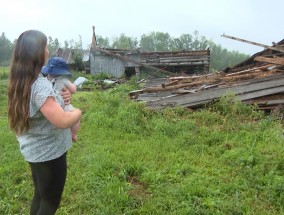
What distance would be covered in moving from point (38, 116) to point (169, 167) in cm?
291

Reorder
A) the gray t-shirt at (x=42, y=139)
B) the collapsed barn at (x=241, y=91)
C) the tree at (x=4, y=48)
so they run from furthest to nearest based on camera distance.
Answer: the tree at (x=4, y=48) → the collapsed barn at (x=241, y=91) → the gray t-shirt at (x=42, y=139)

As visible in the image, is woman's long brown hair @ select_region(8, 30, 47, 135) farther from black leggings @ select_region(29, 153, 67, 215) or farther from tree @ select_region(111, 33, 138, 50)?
tree @ select_region(111, 33, 138, 50)

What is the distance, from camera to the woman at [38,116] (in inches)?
86.3

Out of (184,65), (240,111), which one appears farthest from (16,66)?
(184,65)

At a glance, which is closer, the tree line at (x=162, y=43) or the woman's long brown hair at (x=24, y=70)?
the woman's long brown hair at (x=24, y=70)

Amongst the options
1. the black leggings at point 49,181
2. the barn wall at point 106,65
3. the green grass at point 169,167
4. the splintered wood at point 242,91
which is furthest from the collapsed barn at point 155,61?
the black leggings at point 49,181

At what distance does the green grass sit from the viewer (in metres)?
3.79

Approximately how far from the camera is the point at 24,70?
2.21 m

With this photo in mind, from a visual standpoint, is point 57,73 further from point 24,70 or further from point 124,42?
point 124,42

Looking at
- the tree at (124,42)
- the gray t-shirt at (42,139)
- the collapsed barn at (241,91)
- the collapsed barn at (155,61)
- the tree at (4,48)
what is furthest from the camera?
the tree at (124,42)

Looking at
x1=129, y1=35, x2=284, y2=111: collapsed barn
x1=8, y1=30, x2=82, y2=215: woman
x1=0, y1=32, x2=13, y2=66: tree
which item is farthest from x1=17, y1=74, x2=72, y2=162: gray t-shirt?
x1=0, y1=32, x2=13, y2=66: tree

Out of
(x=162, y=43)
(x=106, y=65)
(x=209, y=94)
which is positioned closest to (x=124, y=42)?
(x=162, y=43)

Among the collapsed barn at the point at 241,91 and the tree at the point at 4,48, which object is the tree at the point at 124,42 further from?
the collapsed barn at the point at 241,91

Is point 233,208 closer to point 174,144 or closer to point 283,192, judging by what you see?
point 283,192
